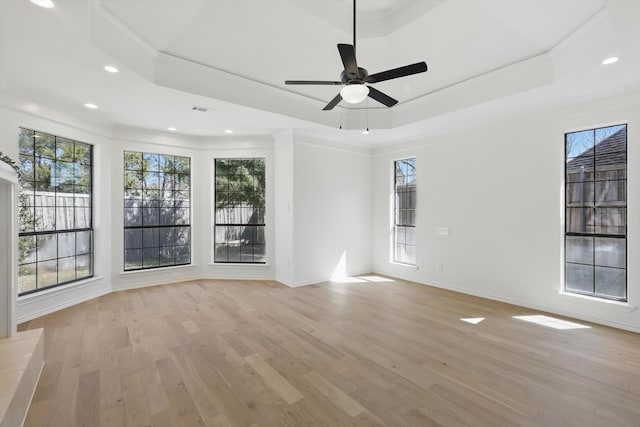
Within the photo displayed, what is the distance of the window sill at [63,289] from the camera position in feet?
12.9

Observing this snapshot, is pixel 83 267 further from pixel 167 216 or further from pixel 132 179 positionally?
pixel 132 179

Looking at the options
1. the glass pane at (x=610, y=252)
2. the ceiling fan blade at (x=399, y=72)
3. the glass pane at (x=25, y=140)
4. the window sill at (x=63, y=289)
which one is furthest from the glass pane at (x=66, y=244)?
the glass pane at (x=610, y=252)

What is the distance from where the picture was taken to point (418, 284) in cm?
577

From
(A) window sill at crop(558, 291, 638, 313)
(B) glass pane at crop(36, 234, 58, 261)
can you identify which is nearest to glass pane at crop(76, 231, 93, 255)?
(B) glass pane at crop(36, 234, 58, 261)

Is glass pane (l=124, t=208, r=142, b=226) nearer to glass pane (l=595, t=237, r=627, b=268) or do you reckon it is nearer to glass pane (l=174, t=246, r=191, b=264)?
glass pane (l=174, t=246, r=191, b=264)

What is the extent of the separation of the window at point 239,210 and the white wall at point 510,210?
3133 mm

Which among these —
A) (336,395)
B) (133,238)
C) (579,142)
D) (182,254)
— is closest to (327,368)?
(336,395)

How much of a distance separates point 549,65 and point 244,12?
3.45 m

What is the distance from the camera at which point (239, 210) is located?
612 cm

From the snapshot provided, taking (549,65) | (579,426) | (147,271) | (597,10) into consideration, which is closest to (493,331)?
(579,426)

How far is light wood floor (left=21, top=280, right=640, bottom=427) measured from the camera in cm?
212

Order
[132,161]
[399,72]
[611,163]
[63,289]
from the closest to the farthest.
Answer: [399,72], [611,163], [63,289], [132,161]

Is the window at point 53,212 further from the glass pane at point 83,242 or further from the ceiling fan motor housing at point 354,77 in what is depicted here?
the ceiling fan motor housing at point 354,77

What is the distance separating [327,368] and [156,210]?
15.2ft
